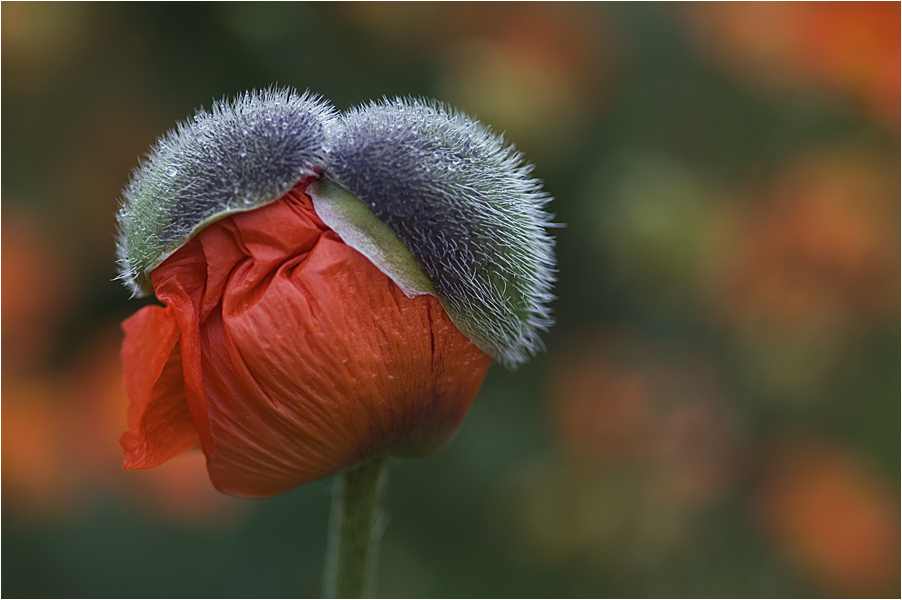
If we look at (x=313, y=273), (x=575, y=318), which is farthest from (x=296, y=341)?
(x=575, y=318)

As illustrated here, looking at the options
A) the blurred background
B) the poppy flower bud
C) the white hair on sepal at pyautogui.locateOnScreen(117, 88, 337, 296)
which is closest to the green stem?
the poppy flower bud

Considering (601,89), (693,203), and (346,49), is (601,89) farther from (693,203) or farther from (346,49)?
(346,49)

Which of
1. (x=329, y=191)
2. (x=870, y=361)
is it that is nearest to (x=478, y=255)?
(x=329, y=191)

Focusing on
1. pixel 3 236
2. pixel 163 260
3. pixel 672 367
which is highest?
pixel 163 260

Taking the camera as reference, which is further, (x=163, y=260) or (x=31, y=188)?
(x=31, y=188)

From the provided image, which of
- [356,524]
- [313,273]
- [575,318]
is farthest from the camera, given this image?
[575,318]

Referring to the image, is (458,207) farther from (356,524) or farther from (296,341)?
(356,524)

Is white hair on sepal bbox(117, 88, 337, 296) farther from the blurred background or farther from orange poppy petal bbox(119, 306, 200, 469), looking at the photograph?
the blurred background
